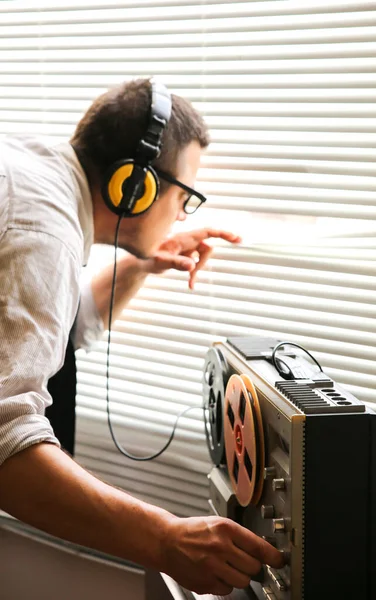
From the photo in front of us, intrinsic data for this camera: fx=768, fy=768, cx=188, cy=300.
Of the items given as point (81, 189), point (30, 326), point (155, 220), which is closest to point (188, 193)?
point (155, 220)

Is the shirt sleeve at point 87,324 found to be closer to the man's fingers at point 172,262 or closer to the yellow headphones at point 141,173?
the man's fingers at point 172,262

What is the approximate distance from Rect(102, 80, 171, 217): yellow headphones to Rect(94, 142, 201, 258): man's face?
0.24 feet

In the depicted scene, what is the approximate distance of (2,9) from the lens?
1.82 m

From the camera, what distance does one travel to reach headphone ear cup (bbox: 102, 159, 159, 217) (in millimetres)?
1390

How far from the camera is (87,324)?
171cm

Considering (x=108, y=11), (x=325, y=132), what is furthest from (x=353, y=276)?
(x=108, y=11)

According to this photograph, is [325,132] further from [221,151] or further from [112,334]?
[112,334]

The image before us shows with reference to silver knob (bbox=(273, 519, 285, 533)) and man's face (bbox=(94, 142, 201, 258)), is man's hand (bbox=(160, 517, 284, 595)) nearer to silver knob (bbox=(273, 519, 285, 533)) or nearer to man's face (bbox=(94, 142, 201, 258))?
silver knob (bbox=(273, 519, 285, 533))

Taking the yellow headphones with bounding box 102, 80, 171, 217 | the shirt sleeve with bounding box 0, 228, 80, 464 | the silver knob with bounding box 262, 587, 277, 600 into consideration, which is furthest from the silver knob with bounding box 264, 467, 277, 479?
the yellow headphones with bounding box 102, 80, 171, 217

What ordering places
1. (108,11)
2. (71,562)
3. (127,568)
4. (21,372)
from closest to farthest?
(21,372), (108,11), (127,568), (71,562)

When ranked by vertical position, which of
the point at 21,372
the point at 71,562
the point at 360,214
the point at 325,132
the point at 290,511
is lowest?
the point at 71,562

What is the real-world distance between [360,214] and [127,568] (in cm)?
97

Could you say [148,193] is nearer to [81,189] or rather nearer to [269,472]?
[81,189]

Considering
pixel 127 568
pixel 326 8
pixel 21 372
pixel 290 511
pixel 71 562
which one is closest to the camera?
pixel 290 511
